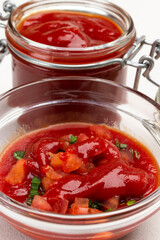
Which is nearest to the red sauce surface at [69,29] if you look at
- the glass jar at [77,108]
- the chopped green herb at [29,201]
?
the glass jar at [77,108]

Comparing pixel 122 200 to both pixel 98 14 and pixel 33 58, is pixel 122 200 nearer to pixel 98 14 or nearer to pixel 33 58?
pixel 33 58

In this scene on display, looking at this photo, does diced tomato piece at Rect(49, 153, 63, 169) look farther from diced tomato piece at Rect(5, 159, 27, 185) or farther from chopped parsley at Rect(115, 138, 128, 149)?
chopped parsley at Rect(115, 138, 128, 149)

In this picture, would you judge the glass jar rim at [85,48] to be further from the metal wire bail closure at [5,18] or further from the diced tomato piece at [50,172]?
the diced tomato piece at [50,172]

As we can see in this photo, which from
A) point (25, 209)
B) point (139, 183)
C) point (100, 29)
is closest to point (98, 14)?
point (100, 29)

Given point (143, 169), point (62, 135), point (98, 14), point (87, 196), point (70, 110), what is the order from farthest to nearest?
point (98, 14) < point (70, 110) < point (62, 135) < point (143, 169) < point (87, 196)

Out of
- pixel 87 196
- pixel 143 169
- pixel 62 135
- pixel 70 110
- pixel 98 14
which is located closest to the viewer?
pixel 87 196

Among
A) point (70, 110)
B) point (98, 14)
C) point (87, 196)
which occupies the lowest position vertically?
point (70, 110)

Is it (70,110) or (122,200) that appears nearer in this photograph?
(122,200)
